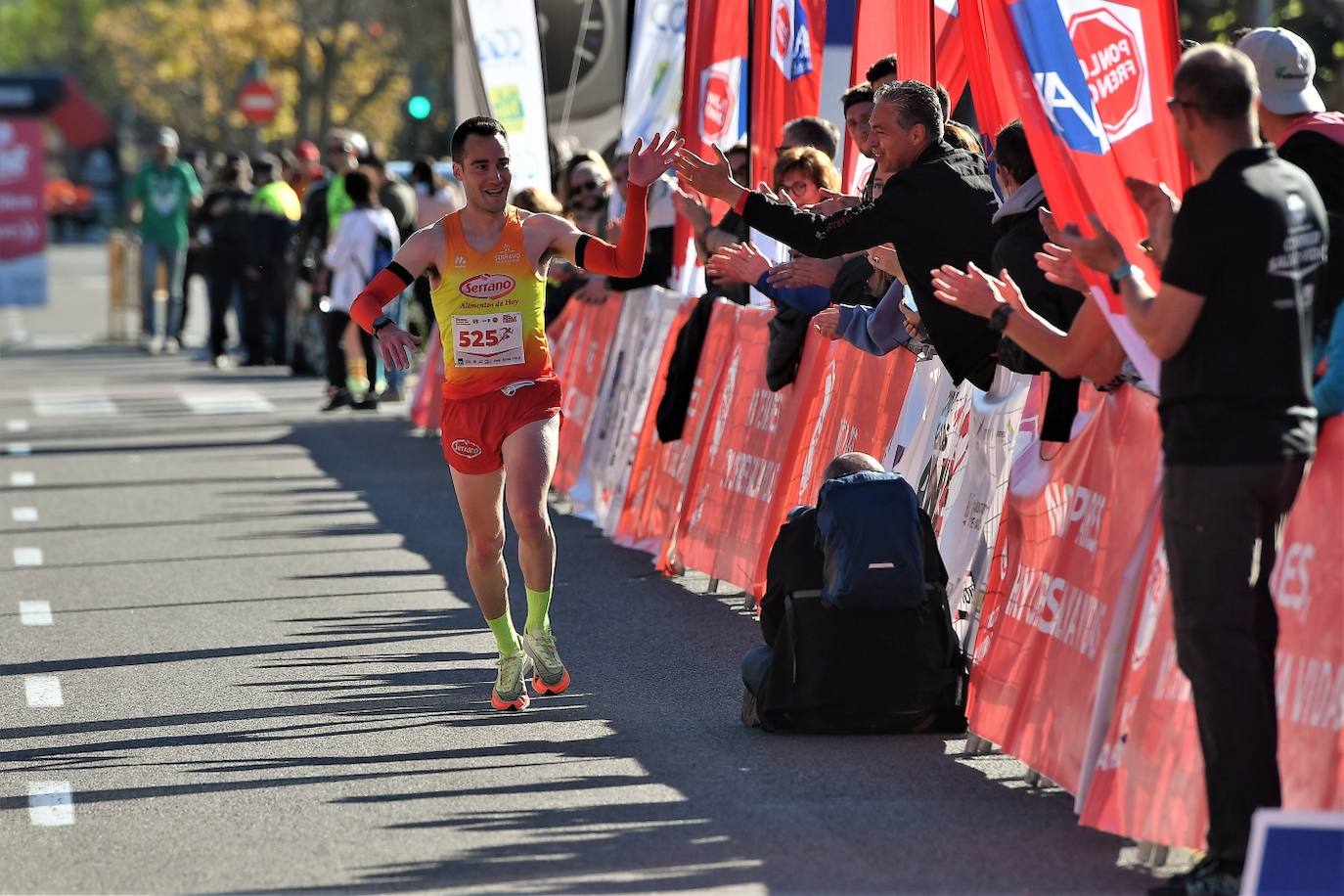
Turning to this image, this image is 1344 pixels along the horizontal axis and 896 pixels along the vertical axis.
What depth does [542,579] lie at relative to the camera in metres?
8.70

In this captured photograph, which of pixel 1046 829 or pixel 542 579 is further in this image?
pixel 542 579

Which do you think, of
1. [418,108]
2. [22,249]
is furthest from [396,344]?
[22,249]

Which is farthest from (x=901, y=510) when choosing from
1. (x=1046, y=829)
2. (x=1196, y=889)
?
(x=1196, y=889)

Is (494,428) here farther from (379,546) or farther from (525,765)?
(379,546)

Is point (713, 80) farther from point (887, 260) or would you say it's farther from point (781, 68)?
point (887, 260)

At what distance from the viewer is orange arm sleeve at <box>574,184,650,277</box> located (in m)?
8.42

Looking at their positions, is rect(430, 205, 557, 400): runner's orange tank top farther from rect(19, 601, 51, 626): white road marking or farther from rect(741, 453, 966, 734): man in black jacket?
rect(19, 601, 51, 626): white road marking

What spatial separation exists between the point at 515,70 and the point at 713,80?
363cm

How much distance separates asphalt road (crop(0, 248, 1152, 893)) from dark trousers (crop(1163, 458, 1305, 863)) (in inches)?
20.0

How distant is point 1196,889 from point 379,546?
827cm

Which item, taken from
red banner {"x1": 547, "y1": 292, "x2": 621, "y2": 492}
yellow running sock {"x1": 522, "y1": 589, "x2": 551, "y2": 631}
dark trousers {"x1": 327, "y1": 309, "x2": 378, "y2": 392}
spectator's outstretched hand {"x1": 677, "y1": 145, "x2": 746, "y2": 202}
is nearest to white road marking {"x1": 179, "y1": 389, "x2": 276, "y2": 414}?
dark trousers {"x1": 327, "y1": 309, "x2": 378, "y2": 392}

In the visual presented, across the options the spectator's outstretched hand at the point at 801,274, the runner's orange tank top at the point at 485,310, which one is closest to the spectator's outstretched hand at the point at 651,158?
the runner's orange tank top at the point at 485,310

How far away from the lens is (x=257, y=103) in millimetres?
38438

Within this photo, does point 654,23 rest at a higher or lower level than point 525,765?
higher
